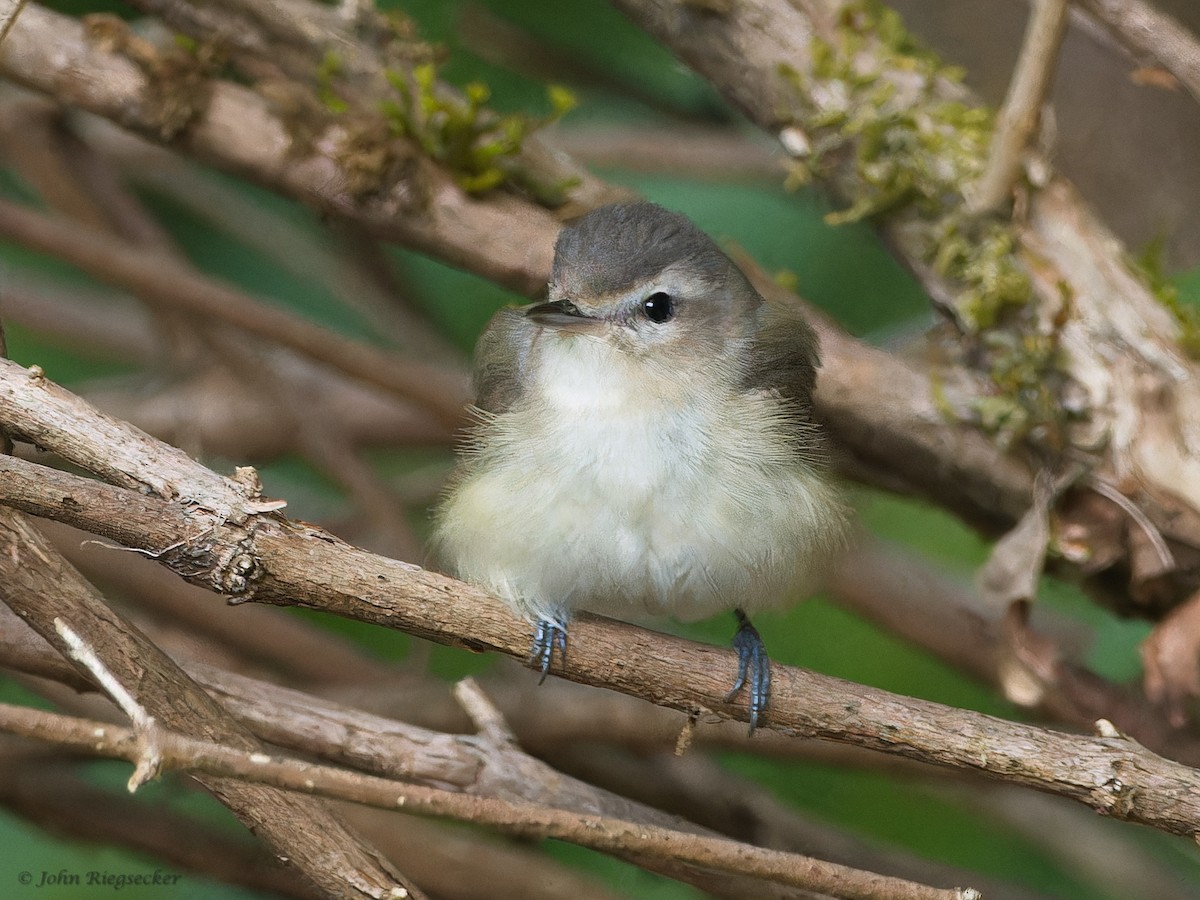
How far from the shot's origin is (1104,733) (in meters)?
1.90

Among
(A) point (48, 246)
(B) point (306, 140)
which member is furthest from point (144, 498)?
(A) point (48, 246)

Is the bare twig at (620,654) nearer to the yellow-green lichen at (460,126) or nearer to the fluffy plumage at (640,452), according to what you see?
the fluffy plumage at (640,452)

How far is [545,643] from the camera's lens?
1991 mm

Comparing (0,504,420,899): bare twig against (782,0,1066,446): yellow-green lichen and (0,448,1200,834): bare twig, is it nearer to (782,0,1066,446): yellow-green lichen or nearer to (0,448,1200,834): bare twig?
(0,448,1200,834): bare twig

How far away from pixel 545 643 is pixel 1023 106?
1.50 m

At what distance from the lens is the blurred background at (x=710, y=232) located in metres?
3.01

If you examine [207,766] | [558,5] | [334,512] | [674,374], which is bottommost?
[334,512]

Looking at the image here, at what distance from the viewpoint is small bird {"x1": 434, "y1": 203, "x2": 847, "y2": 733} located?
220 centimetres

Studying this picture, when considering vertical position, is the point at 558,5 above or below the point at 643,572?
above

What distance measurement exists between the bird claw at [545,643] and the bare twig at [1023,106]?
1.36 m

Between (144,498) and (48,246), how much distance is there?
1.75m

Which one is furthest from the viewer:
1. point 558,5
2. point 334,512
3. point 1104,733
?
point 334,512

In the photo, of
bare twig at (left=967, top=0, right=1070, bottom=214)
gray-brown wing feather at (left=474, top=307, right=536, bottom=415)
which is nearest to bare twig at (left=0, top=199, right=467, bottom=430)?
gray-brown wing feather at (left=474, top=307, right=536, bottom=415)

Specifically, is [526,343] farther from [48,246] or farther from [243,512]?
[48,246]
